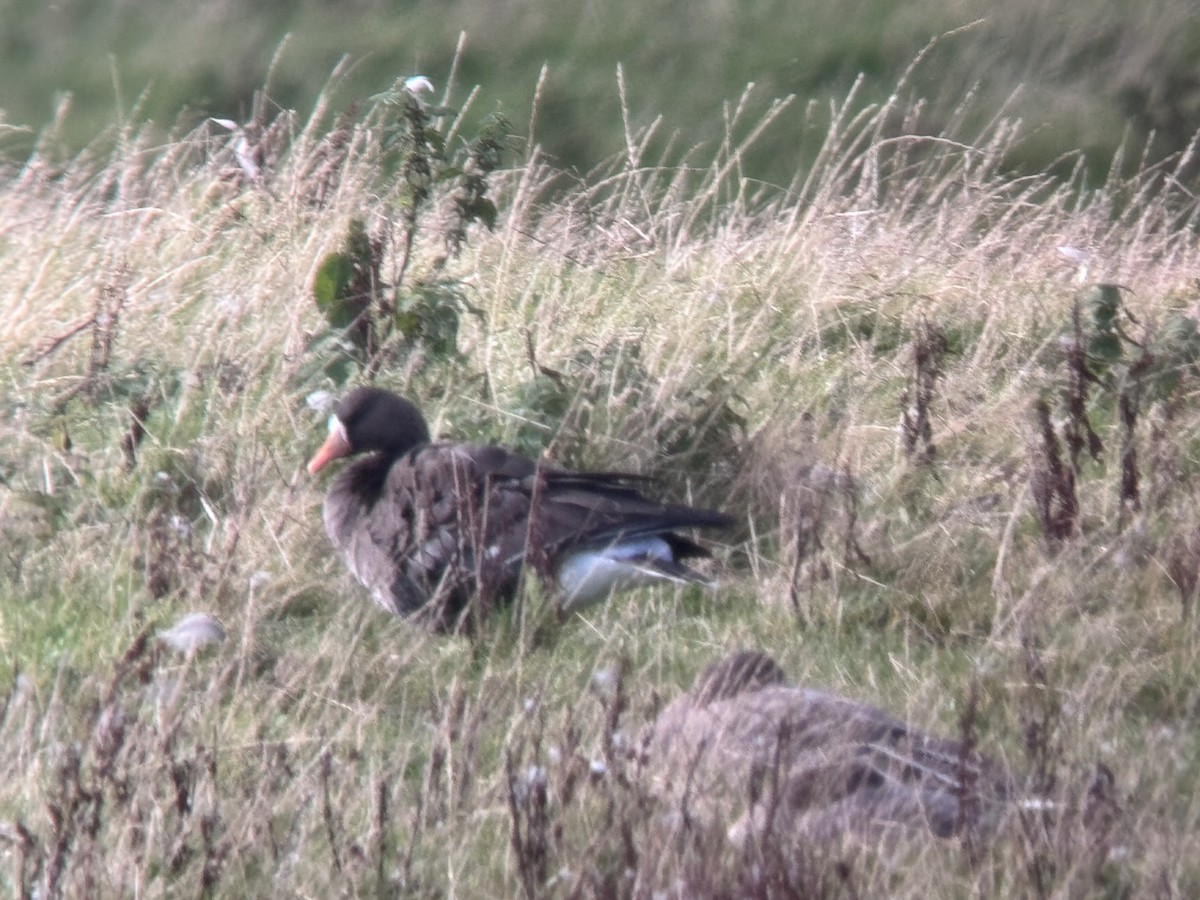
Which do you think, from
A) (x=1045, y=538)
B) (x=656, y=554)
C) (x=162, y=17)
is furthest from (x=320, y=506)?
(x=162, y=17)

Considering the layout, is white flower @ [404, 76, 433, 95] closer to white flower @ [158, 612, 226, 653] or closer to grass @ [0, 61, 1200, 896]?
grass @ [0, 61, 1200, 896]

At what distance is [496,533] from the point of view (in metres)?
4.64

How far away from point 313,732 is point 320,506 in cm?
168

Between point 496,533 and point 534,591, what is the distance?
33 centimetres

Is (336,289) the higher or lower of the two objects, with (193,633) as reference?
higher

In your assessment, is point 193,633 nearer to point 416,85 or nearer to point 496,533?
point 496,533

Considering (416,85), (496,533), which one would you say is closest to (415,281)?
(416,85)

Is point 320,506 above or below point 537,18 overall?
above

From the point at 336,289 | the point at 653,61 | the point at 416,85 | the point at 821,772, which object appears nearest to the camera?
the point at 821,772

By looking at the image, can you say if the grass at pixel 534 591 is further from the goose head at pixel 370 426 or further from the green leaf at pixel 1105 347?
the goose head at pixel 370 426

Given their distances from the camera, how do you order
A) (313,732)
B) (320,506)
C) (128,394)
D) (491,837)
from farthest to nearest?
(128,394) → (320,506) → (313,732) → (491,837)

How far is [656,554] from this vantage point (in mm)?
4586

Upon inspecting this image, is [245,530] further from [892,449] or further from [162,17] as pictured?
[162,17]

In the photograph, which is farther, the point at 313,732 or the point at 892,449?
the point at 892,449
